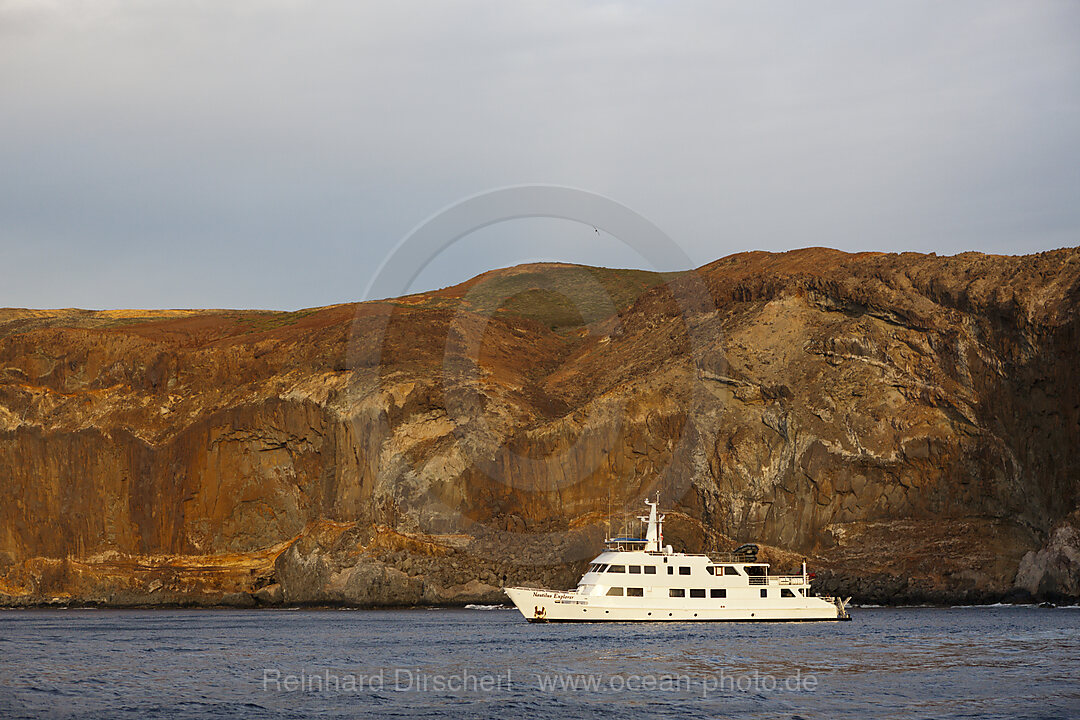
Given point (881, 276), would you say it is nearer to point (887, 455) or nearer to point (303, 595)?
point (887, 455)

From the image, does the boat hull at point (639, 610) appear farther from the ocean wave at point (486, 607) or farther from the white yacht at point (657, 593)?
the ocean wave at point (486, 607)

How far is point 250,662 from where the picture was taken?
171 ft

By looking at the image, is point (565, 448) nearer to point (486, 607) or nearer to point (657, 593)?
point (486, 607)

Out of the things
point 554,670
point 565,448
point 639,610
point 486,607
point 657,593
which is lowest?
point 486,607

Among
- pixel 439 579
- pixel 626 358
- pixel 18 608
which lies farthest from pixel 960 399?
pixel 18 608

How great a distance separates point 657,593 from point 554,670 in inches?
883

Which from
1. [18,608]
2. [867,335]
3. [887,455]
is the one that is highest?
[867,335]

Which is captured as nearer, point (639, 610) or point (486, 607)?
point (639, 610)

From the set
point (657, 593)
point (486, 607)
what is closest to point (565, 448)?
point (486, 607)

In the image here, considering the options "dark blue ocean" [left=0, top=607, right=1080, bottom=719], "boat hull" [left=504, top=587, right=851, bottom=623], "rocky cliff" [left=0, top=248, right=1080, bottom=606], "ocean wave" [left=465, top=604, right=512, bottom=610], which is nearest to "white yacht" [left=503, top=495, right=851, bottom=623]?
"boat hull" [left=504, top=587, right=851, bottom=623]

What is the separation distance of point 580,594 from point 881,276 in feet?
169

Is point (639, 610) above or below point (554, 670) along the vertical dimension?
above

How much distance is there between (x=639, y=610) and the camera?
2714 inches

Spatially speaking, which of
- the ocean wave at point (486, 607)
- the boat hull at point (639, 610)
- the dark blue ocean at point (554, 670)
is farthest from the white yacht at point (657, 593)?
the ocean wave at point (486, 607)
